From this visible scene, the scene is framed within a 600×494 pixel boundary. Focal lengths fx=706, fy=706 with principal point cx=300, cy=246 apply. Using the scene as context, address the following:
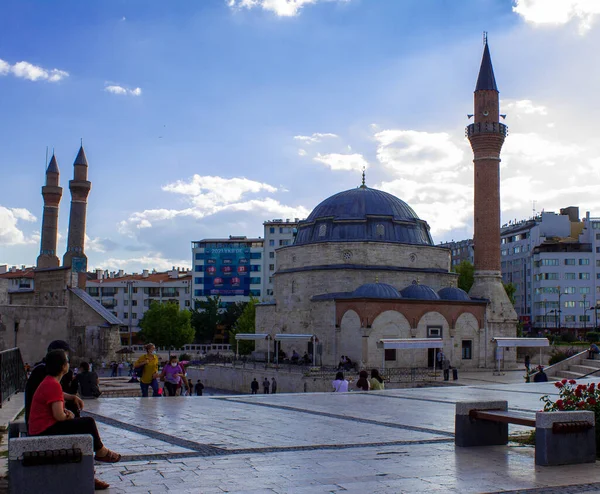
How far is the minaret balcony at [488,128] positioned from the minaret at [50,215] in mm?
27741

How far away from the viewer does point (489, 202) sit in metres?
33.4

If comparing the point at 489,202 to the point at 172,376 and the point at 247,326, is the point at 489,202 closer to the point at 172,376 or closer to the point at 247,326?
the point at 247,326

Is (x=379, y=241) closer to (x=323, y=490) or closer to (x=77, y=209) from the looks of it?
(x=77, y=209)

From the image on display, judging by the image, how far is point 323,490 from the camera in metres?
5.40

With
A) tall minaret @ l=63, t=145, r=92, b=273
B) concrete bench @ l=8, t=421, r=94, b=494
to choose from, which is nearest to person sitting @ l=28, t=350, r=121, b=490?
concrete bench @ l=8, t=421, r=94, b=494

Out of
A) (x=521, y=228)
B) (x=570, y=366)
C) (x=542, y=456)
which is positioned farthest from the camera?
(x=521, y=228)

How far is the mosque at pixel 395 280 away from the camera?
29.8 m

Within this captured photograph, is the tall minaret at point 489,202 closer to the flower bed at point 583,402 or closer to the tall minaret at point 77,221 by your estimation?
the tall minaret at point 77,221

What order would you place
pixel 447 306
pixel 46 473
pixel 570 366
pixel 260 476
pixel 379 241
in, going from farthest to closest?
pixel 379 241 < pixel 447 306 < pixel 570 366 < pixel 260 476 < pixel 46 473

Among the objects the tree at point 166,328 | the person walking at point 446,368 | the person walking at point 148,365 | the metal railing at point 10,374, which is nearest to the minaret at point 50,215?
the tree at point 166,328

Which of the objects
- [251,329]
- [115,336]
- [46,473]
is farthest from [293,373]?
[46,473]

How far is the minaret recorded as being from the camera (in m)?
46.1

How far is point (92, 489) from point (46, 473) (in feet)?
1.12

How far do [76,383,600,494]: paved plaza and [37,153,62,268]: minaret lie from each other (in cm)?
3689
